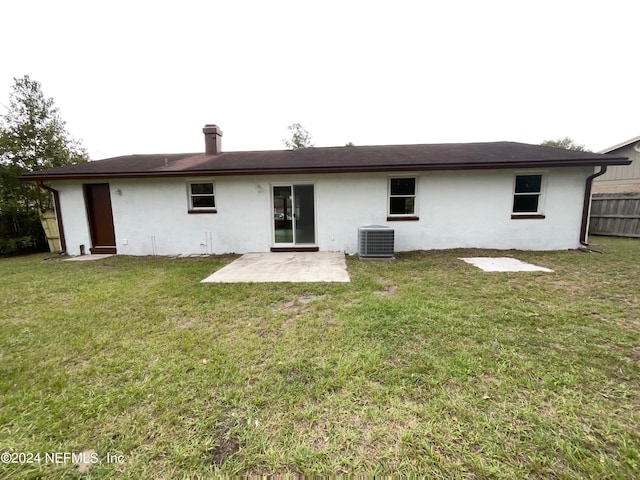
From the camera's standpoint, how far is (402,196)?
7695 millimetres

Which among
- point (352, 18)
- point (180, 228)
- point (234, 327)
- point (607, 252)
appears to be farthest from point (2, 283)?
point (607, 252)

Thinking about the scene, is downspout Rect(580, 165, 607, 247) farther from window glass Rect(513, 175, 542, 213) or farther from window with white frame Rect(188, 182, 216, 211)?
window with white frame Rect(188, 182, 216, 211)

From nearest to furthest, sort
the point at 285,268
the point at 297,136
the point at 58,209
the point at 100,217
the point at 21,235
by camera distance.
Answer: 1. the point at 285,268
2. the point at 58,209
3. the point at 100,217
4. the point at 21,235
5. the point at 297,136

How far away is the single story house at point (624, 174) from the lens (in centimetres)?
1248

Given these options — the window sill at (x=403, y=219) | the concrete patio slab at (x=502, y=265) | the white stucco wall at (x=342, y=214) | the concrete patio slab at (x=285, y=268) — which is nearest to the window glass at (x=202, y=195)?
the white stucco wall at (x=342, y=214)

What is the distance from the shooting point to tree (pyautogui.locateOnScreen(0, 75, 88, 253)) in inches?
374

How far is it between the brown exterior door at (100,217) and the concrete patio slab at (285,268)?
475 cm

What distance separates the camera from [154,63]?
1043cm

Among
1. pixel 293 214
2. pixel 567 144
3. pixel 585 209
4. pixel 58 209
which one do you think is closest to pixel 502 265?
pixel 585 209

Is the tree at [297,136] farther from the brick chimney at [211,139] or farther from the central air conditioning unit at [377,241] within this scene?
the central air conditioning unit at [377,241]

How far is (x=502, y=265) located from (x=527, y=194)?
10.1 ft

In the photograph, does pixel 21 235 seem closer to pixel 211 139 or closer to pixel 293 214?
pixel 211 139

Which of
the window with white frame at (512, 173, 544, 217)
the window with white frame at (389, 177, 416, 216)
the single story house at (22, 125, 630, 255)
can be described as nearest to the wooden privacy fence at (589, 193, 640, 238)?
the single story house at (22, 125, 630, 255)

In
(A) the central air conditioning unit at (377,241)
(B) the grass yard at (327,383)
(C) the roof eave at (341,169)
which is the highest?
(C) the roof eave at (341,169)
